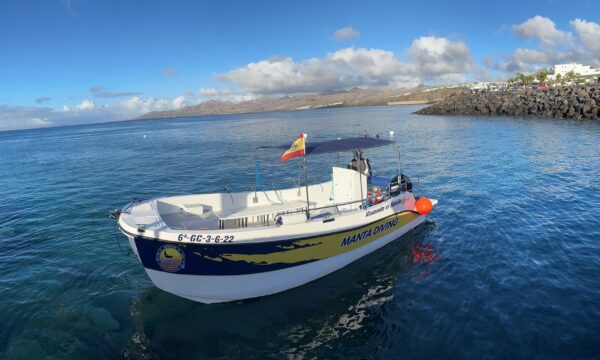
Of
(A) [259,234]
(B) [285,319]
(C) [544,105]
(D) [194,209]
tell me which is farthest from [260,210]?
(C) [544,105]

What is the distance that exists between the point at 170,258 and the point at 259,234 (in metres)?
2.45

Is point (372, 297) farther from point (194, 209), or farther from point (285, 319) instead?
point (194, 209)

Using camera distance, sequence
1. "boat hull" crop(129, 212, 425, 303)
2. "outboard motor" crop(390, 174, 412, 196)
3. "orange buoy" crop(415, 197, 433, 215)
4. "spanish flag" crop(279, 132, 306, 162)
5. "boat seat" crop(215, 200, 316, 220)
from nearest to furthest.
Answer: "boat hull" crop(129, 212, 425, 303), "spanish flag" crop(279, 132, 306, 162), "boat seat" crop(215, 200, 316, 220), "orange buoy" crop(415, 197, 433, 215), "outboard motor" crop(390, 174, 412, 196)

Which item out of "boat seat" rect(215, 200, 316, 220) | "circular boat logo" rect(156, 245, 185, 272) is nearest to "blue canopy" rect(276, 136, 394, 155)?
"boat seat" rect(215, 200, 316, 220)

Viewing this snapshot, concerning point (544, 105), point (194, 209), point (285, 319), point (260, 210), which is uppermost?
point (544, 105)

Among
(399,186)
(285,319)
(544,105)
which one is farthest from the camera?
(544,105)

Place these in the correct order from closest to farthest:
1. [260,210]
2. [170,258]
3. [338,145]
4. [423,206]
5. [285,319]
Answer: [170,258] → [285,319] → [338,145] → [260,210] → [423,206]

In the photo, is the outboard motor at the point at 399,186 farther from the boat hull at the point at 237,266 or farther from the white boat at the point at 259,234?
the boat hull at the point at 237,266

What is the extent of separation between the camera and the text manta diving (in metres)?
11.7

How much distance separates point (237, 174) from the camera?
2938cm

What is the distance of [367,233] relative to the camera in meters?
12.4

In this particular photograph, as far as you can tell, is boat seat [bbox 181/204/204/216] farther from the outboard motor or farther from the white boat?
the outboard motor

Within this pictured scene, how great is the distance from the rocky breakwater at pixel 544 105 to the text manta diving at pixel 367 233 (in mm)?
56182

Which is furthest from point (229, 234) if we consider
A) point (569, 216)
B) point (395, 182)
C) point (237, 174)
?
point (237, 174)
